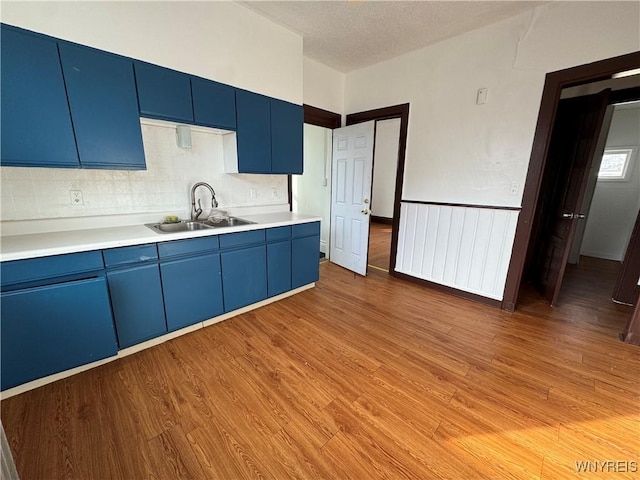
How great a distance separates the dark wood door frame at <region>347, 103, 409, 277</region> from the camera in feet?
10.4

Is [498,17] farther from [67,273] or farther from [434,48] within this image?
[67,273]

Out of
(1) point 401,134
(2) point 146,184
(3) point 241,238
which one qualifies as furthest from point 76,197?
(1) point 401,134

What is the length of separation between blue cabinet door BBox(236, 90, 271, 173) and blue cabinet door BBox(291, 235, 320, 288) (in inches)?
34.2

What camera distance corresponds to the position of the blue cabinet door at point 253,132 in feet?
7.87

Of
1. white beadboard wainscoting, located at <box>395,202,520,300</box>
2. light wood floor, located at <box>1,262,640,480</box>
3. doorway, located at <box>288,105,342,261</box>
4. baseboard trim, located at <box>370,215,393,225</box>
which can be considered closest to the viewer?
light wood floor, located at <box>1,262,640,480</box>

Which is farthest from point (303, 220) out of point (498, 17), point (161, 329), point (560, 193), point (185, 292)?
point (560, 193)

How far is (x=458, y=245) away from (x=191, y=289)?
109 inches

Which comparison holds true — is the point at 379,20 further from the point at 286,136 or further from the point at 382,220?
the point at 382,220

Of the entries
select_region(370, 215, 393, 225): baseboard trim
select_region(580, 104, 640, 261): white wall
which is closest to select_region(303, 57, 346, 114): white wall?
select_region(370, 215, 393, 225): baseboard trim

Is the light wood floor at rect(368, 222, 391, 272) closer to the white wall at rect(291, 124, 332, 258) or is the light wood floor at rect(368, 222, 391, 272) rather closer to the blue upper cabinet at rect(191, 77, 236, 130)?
the white wall at rect(291, 124, 332, 258)

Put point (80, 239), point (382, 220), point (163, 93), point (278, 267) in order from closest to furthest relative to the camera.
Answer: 1. point (80, 239)
2. point (163, 93)
3. point (278, 267)
4. point (382, 220)

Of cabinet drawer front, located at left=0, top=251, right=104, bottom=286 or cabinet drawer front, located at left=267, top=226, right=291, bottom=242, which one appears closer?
cabinet drawer front, located at left=0, top=251, right=104, bottom=286

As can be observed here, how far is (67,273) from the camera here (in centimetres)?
153

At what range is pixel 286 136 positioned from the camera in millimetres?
2781
